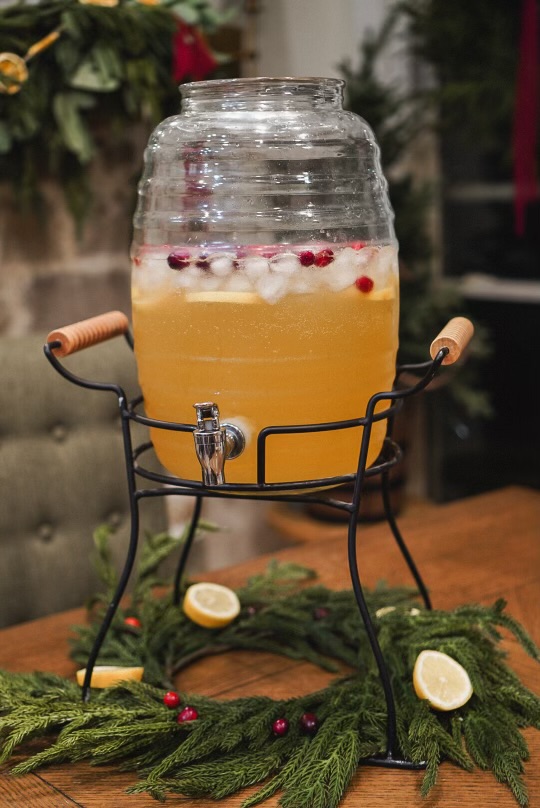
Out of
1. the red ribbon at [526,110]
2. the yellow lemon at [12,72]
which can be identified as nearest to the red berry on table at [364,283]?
the yellow lemon at [12,72]

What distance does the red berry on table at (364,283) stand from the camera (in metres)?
0.88

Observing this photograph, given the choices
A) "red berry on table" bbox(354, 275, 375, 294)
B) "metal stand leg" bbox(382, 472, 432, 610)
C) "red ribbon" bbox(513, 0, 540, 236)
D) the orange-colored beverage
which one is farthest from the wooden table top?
"red ribbon" bbox(513, 0, 540, 236)

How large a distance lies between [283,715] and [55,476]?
731mm

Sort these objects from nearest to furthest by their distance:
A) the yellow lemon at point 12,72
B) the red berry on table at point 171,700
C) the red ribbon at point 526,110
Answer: the red berry on table at point 171,700
the yellow lemon at point 12,72
the red ribbon at point 526,110

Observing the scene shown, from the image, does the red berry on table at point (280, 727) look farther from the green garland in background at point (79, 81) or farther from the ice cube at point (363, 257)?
the green garland in background at point (79, 81)

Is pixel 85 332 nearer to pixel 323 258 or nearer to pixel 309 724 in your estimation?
pixel 323 258

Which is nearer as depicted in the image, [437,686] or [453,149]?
[437,686]

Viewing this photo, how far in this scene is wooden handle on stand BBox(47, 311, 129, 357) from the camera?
925 millimetres

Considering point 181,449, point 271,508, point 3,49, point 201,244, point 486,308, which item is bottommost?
point 271,508

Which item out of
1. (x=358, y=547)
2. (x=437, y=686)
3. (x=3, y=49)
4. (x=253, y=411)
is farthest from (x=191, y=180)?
(x=3, y=49)

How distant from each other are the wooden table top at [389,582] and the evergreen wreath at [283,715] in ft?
0.05

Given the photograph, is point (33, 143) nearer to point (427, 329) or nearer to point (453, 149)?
point (427, 329)

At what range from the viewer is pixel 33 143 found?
1.91 metres

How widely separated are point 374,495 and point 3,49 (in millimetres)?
1391
